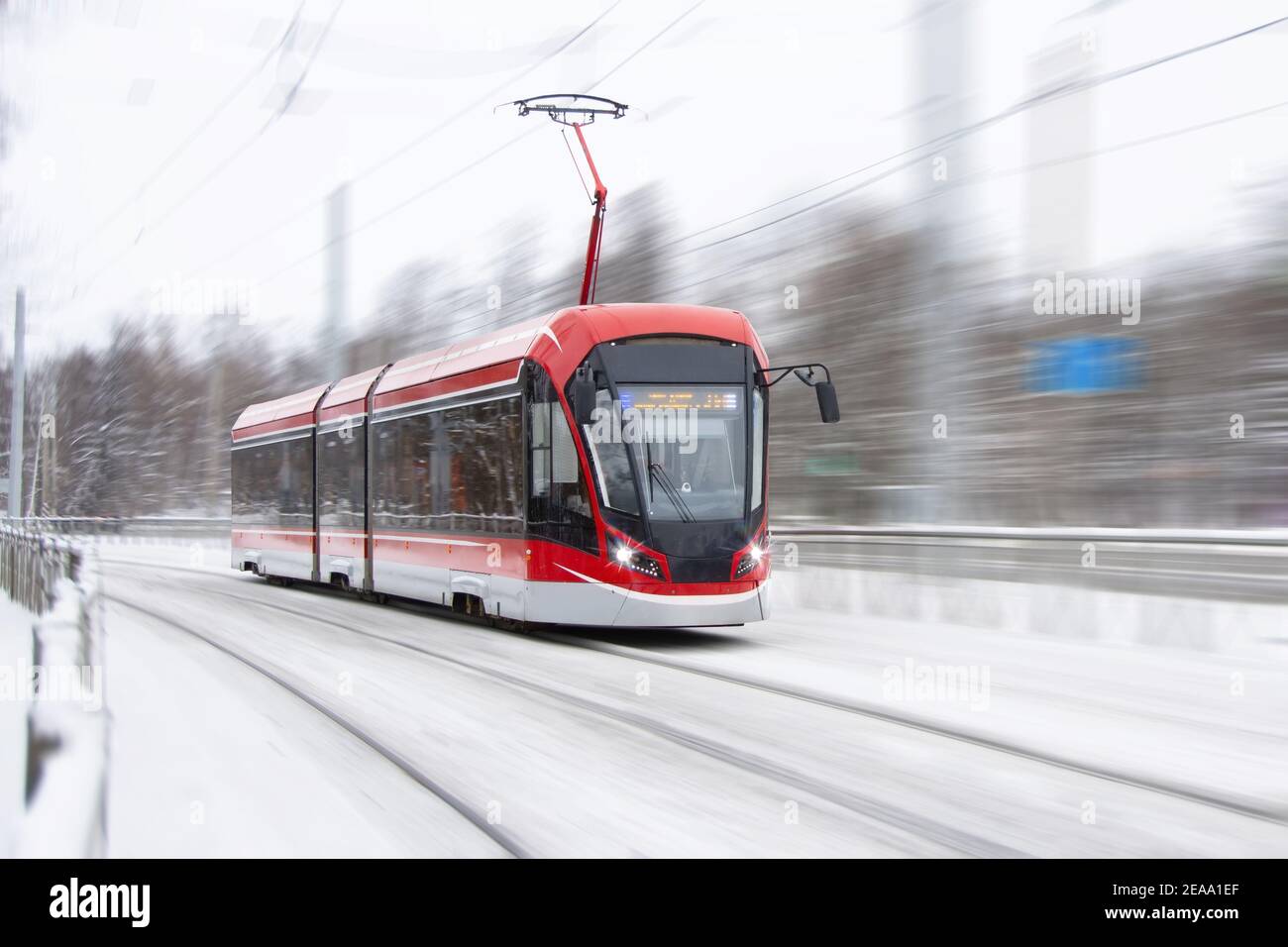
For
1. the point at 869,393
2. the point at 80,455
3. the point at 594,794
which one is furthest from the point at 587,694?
the point at 80,455

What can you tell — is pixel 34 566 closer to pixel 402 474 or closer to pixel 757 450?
pixel 402 474

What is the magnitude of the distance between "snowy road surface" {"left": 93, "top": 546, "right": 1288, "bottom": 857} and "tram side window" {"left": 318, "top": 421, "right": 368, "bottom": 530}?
→ 510cm

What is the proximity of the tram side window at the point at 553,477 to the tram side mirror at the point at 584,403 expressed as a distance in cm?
21

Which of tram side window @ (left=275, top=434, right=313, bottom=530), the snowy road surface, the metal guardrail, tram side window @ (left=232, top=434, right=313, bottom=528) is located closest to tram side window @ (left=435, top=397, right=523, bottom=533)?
the snowy road surface

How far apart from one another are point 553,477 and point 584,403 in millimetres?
826

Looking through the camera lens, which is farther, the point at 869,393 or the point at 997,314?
the point at 869,393

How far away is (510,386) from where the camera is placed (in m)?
13.2

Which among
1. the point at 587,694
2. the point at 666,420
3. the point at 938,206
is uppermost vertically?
the point at 938,206

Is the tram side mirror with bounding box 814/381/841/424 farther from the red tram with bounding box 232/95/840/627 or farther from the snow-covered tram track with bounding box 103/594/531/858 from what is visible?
the snow-covered tram track with bounding box 103/594/531/858

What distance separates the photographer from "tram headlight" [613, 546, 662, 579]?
11906mm

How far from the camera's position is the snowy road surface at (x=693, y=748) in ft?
17.1

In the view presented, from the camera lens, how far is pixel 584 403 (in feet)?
39.4
